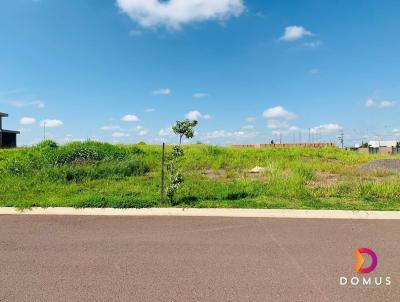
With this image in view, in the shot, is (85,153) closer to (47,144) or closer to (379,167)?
(47,144)

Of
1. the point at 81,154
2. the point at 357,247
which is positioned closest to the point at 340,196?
the point at 357,247

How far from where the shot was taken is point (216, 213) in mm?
7148

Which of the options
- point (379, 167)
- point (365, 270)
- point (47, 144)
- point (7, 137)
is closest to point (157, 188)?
point (365, 270)

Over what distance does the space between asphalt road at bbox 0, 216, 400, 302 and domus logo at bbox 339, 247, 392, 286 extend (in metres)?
0.07

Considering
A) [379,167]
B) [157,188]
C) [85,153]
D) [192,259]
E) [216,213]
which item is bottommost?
[192,259]

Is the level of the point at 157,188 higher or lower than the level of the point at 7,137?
lower

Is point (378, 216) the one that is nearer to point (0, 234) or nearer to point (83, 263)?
point (83, 263)

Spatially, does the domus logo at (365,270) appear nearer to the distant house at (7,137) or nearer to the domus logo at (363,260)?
the domus logo at (363,260)

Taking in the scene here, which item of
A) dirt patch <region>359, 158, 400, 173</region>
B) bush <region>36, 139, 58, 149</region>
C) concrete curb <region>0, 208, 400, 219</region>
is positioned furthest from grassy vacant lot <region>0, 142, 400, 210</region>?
bush <region>36, 139, 58, 149</region>

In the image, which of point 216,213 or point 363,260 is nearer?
point 363,260

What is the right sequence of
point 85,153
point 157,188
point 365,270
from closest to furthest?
point 365,270 < point 157,188 < point 85,153

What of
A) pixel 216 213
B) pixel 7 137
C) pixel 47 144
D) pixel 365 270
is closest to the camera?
pixel 365 270

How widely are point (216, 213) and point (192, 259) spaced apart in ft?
9.16

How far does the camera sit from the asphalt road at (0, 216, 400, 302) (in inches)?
136
